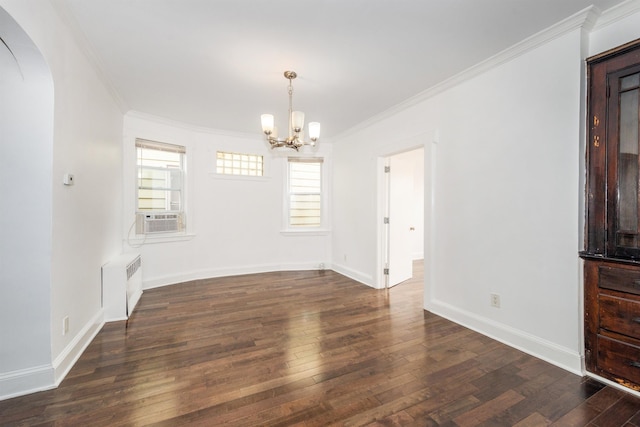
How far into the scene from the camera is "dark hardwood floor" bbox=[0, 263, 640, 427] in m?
1.62

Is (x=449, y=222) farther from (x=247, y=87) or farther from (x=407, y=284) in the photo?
(x=247, y=87)

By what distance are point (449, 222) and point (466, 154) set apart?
2.47 ft

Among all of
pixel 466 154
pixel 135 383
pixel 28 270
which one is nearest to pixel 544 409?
pixel 466 154

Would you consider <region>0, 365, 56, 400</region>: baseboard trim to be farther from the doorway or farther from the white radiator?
the doorway

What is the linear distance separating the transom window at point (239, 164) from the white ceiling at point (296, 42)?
1.49m

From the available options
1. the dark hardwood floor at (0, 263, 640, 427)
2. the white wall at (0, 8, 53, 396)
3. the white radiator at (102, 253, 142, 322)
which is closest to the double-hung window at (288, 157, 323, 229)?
the dark hardwood floor at (0, 263, 640, 427)

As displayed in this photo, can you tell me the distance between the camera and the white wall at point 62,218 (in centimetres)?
178

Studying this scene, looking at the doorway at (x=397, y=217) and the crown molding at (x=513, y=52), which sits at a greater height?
the crown molding at (x=513, y=52)

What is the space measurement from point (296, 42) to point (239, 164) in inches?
122

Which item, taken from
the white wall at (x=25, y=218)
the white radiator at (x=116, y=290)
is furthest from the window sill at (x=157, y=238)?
the white wall at (x=25, y=218)

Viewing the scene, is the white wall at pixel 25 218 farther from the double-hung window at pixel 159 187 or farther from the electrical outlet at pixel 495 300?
the electrical outlet at pixel 495 300

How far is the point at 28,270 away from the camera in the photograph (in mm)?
1798

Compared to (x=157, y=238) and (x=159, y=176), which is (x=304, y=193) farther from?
(x=157, y=238)

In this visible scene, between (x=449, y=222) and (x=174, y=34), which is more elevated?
(x=174, y=34)
